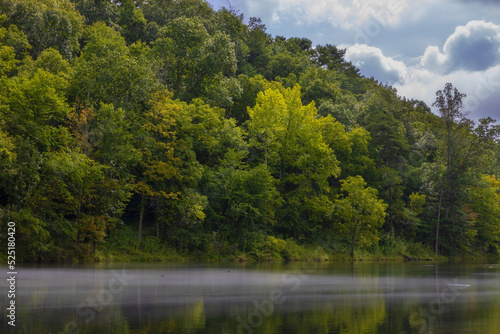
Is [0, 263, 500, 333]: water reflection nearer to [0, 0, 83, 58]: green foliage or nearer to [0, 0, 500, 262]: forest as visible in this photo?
[0, 0, 500, 262]: forest

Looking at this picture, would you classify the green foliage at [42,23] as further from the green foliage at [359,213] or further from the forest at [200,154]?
the green foliage at [359,213]

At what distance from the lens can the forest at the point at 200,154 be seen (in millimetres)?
31641

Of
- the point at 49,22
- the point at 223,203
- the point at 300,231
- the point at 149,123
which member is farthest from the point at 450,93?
the point at 49,22

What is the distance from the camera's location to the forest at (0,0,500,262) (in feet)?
104

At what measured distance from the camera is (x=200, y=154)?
46531 mm

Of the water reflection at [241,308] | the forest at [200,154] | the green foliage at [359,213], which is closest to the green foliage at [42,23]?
the forest at [200,154]

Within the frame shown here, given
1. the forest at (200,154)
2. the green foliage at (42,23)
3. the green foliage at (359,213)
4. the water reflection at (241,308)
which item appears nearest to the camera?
the water reflection at (241,308)

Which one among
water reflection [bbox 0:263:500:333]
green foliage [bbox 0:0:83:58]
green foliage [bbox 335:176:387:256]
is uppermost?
green foliage [bbox 0:0:83:58]

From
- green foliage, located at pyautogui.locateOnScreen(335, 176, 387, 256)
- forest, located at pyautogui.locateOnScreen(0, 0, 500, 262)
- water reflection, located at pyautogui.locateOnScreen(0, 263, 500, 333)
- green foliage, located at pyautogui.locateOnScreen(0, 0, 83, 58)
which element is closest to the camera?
water reflection, located at pyautogui.locateOnScreen(0, 263, 500, 333)

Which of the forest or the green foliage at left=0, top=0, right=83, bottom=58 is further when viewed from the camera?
the green foliage at left=0, top=0, right=83, bottom=58

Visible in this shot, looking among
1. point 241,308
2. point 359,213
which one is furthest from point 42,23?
point 241,308

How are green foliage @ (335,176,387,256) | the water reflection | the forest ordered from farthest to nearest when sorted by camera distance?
1. green foliage @ (335,176,387,256)
2. the forest
3. the water reflection

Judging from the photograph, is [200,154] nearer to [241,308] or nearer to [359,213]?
[359,213]

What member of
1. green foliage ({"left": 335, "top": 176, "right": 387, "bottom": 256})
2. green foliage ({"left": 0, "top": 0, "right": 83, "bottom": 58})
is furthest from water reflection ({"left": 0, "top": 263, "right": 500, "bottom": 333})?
green foliage ({"left": 0, "top": 0, "right": 83, "bottom": 58})
